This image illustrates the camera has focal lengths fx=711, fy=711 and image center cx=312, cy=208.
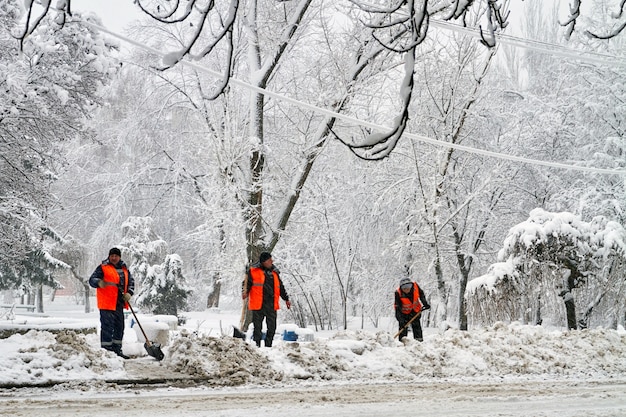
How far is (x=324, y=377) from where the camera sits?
945cm

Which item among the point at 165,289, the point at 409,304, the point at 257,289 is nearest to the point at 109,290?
the point at 257,289

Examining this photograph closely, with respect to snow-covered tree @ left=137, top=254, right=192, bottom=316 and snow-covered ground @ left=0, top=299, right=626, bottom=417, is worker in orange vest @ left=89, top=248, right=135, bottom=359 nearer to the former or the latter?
snow-covered ground @ left=0, top=299, right=626, bottom=417

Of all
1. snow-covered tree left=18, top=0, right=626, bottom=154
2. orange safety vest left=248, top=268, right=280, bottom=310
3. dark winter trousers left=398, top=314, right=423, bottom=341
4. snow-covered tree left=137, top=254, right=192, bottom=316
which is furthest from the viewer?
snow-covered tree left=137, top=254, right=192, bottom=316

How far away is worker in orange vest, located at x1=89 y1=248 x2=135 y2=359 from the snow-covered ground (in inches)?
17.4

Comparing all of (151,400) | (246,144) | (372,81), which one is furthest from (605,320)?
(151,400)

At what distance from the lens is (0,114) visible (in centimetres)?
1141

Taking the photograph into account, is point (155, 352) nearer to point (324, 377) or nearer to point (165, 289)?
point (324, 377)

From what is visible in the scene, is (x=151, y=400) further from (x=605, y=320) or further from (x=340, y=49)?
(x=605, y=320)

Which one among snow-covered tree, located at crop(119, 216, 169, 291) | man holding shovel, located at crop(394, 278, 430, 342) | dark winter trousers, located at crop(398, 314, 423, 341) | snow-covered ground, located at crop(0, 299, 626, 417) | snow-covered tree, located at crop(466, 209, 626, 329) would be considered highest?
snow-covered tree, located at crop(119, 216, 169, 291)

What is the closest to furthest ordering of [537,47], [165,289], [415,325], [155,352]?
[155,352] < [537,47] < [415,325] < [165,289]

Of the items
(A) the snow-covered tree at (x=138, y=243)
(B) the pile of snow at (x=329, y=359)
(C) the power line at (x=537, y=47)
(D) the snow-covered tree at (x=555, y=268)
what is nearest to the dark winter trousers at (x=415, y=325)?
(B) the pile of snow at (x=329, y=359)

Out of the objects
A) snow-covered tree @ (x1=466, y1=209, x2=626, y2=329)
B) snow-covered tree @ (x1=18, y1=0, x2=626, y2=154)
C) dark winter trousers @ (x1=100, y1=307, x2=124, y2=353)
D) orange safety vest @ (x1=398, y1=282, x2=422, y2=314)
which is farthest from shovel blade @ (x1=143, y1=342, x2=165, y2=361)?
snow-covered tree @ (x1=466, y1=209, x2=626, y2=329)

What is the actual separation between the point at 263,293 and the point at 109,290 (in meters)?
2.43

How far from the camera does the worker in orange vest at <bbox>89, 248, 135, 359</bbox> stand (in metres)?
10.0
